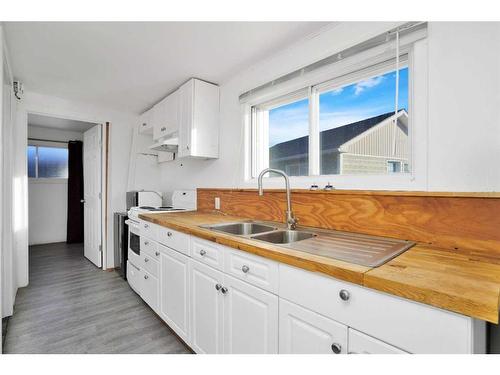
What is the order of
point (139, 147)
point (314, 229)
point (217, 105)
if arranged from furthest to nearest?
1. point (139, 147)
2. point (217, 105)
3. point (314, 229)

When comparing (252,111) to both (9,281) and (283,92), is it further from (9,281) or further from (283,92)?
(9,281)

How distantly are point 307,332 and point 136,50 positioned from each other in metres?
2.16

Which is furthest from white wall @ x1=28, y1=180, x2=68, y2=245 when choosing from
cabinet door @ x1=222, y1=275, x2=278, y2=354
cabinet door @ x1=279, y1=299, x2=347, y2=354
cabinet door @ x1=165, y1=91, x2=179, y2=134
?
cabinet door @ x1=279, y1=299, x2=347, y2=354

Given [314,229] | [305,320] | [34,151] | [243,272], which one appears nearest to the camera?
[305,320]

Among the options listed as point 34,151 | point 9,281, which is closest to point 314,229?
point 9,281

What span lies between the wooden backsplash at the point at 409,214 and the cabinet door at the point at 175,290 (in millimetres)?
Result: 736

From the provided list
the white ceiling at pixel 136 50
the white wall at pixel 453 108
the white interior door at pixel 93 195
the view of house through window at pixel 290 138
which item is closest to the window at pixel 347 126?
the view of house through window at pixel 290 138

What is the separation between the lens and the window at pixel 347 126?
1417 millimetres

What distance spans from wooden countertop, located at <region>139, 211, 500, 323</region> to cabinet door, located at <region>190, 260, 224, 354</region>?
408mm

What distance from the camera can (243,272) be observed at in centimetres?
119

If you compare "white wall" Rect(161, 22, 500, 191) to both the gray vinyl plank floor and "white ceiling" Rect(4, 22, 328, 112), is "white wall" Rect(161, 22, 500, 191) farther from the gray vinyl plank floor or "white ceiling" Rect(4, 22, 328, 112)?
the gray vinyl plank floor

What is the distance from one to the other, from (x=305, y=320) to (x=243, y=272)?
37cm

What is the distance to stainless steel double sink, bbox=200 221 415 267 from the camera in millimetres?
926

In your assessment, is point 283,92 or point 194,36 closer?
point 194,36
